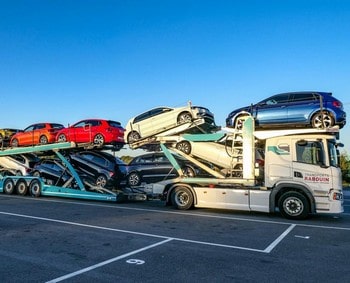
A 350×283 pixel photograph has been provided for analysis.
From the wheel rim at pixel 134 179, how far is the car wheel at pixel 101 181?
106cm

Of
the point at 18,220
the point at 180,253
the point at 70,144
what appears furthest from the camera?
the point at 70,144

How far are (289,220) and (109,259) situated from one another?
6535mm

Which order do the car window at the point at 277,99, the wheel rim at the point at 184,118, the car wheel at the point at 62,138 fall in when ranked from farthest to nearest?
the car wheel at the point at 62,138 → the wheel rim at the point at 184,118 → the car window at the point at 277,99

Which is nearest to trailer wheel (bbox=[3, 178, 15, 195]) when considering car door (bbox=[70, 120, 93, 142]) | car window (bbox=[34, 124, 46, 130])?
car window (bbox=[34, 124, 46, 130])

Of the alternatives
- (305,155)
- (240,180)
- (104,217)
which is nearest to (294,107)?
(305,155)

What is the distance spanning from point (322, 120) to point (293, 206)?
2.73 m

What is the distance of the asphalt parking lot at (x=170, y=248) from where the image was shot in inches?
213

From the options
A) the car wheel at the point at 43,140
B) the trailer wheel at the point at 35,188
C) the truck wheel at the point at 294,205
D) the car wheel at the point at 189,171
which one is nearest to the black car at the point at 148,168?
the car wheel at the point at 189,171

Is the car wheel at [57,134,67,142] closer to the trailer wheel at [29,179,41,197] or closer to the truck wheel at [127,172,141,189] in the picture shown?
the trailer wheel at [29,179,41,197]

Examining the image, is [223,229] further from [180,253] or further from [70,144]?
[70,144]

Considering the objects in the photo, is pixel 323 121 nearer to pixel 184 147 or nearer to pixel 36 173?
pixel 184 147

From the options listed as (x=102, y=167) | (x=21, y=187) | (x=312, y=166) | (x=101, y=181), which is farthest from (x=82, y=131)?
(x=312, y=166)

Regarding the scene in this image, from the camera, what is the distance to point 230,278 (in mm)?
5238

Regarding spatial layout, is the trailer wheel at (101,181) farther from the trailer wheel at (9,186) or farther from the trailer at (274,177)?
the trailer wheel at (9,186)
